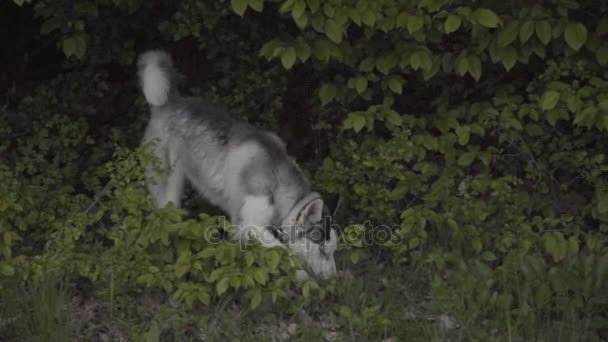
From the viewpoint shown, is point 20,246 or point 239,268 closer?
point 239,268

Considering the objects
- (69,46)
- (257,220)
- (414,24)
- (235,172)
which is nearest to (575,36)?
(414,24)

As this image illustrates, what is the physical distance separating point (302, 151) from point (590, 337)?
3871 millimetres

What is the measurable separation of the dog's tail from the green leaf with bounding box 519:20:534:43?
2756 mm

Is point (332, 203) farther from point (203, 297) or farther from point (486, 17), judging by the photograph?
point (486, 17)

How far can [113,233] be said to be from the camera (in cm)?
505

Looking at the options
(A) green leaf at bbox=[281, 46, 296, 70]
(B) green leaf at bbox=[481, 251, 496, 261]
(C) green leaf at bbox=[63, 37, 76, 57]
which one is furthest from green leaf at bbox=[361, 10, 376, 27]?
(C) green leaf at bbox=[63, 37, 76, 57]

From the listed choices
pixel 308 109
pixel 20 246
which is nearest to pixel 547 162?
pixel 308 109

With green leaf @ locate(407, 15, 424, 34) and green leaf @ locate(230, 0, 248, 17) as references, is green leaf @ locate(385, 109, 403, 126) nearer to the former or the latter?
green leaf @ locate(407, 15, 424, 34)

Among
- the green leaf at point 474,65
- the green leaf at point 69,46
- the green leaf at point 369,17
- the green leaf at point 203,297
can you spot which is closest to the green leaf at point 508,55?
the green leaf at point 474,65

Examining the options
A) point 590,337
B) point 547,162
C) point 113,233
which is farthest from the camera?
point 547,162

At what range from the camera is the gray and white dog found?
538 cm

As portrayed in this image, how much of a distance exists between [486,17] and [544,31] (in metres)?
0.37

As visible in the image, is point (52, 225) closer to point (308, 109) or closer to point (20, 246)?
point (20, 246)

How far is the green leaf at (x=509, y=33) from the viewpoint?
17.1 ft
